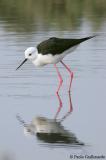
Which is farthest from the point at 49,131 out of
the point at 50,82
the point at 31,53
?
the point at 50,82

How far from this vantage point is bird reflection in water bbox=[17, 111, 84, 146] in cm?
881

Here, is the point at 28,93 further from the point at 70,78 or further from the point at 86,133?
the point at 86,133

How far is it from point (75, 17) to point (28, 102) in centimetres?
883

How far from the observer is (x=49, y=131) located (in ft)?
30.5

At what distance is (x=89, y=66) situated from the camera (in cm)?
1288

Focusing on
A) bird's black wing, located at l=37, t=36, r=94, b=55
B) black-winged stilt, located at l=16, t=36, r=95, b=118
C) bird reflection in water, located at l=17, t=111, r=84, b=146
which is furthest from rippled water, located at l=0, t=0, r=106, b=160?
bird's black wing, located at l=37, t=36, r=94, b=55

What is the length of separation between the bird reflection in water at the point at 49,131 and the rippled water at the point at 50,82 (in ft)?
0.29

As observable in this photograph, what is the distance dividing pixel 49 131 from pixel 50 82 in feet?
9.37

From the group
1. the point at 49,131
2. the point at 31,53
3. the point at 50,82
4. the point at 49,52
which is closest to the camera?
the point at 49,131

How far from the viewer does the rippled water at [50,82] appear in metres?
8.73

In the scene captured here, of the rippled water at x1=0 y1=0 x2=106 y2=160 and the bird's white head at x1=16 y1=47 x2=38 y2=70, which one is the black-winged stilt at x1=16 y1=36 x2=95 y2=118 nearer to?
the bird's white head at x1=16 y1=47 x2=38 y2=70

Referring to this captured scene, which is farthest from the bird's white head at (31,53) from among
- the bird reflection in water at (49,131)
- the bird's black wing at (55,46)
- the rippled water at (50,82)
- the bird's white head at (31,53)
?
the bird reflection in water at (49,131)

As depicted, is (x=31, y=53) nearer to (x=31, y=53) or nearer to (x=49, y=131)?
(x=31, y=53)

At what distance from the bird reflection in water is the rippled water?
3.5 inches
